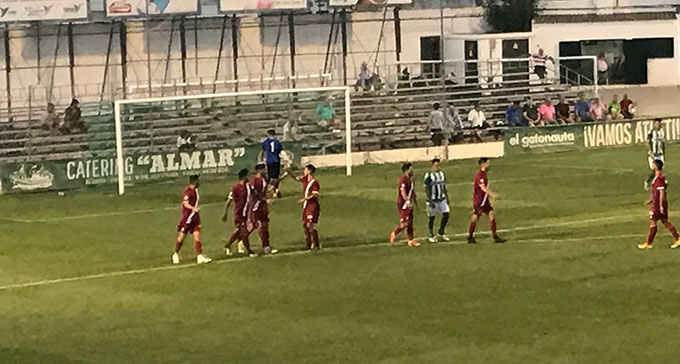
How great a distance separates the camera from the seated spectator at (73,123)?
45.8m

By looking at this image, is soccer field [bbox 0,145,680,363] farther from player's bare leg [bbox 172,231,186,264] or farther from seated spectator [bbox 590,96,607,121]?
seated spectator [bbox 590,96,607,121]

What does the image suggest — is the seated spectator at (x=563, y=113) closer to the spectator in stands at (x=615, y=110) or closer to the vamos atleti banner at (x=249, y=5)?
the spectator in stands at (x=615, y=110)

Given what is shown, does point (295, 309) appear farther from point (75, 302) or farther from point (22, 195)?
point (22, 195)

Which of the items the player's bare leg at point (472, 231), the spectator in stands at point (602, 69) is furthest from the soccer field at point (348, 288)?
the spectator in stands at point (602, 69)

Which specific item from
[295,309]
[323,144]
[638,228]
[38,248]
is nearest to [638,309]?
[295,309]

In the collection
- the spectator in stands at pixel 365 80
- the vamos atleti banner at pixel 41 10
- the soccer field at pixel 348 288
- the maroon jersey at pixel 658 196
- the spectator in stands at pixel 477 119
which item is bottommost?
the soccer field at pixel 348 288

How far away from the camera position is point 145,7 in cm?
5088

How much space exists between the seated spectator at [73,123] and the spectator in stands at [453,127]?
1197 cm

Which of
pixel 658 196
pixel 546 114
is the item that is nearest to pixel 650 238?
pixel 658 196

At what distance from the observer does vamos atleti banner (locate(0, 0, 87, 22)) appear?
49.2 metres

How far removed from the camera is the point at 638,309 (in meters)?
21.8

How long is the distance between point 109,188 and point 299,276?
1679 centimetres

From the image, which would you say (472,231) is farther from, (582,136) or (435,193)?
(582,136)

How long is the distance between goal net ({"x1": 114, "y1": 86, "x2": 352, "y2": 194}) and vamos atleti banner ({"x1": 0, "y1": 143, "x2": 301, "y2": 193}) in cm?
3
